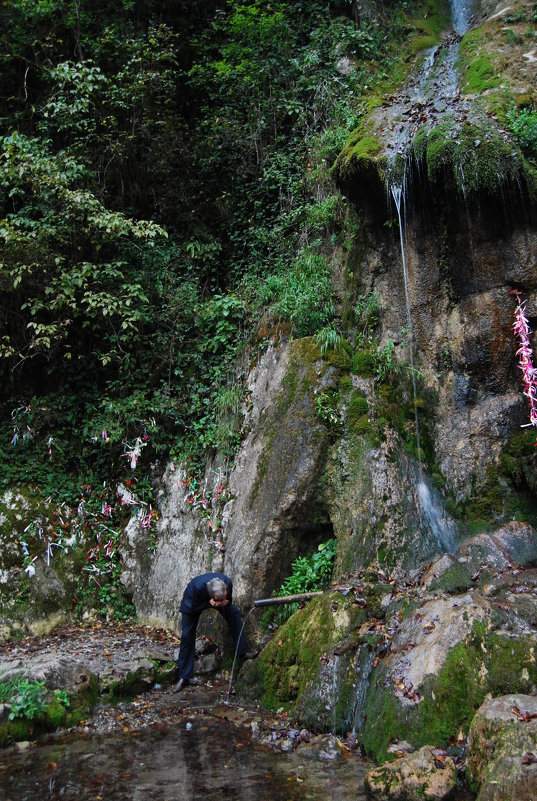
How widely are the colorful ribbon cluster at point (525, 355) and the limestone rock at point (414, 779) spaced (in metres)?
4.19

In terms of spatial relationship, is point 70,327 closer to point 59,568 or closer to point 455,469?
point 59,568

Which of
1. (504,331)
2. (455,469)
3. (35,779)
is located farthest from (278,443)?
(35,779)

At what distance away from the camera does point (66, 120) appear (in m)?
11.8

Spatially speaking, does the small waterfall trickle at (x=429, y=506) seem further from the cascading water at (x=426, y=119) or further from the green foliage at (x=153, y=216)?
the green foliage at (x=153, y=216)

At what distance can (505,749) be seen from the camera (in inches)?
149

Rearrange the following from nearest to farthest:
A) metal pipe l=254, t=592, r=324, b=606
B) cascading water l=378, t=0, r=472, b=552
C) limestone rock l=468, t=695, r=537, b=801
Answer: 1. limestone rock l=468, t=695, r=537, b=801
2. metal pipe l=254, t=592, r=324, b=606
3. cascading water l=378, t=0, r=472, b=552

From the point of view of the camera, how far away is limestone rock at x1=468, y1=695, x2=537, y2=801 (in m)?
3.58

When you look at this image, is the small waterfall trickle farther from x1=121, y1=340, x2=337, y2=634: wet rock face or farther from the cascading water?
x1=121, y1=340, x2=337, y2=634: wet rock face

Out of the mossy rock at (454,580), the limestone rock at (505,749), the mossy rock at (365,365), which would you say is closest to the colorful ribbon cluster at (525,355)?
the mossy rock at (365,365)

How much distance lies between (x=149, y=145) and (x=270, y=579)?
9311 mm

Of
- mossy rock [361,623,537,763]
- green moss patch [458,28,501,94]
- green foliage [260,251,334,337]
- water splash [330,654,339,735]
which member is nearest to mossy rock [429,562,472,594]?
mossy rock [361,623,537,763]

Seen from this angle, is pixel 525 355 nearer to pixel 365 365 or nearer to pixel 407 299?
pixel 407 299

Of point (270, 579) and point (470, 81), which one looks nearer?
point (270, 579)

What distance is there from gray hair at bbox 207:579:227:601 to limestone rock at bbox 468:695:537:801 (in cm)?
348
